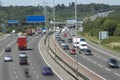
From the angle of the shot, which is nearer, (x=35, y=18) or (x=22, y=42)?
(x=22, y=42)

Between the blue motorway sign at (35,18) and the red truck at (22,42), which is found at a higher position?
the blue motorway sign at (35,18)

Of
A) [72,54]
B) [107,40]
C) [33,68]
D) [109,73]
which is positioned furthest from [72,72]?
[107,40]

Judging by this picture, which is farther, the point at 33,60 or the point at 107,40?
the point at 107,40

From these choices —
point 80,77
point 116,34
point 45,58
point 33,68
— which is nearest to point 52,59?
point 45,58

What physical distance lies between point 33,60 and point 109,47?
115 feet

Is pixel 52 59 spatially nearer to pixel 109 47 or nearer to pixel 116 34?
pixel 109 47

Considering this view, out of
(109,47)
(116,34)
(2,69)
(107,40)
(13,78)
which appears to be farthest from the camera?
Answer: (116,34)

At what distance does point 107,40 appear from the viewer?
126500 millimetres

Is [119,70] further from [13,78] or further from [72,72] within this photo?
[13,78]

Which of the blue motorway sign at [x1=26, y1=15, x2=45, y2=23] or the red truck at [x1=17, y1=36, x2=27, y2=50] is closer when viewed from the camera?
the red truck at [x1=17, y1=36, x2=27, y2=50]

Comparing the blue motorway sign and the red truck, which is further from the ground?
the blue motorway sign

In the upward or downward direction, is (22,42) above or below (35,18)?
below

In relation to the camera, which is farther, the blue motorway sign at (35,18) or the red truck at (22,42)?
the blue motorway sign at (35,18)

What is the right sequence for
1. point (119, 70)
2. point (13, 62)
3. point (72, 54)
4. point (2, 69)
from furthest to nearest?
point (72, 54) → point (13, 62) → point (2, 69) → point (119, 70)
